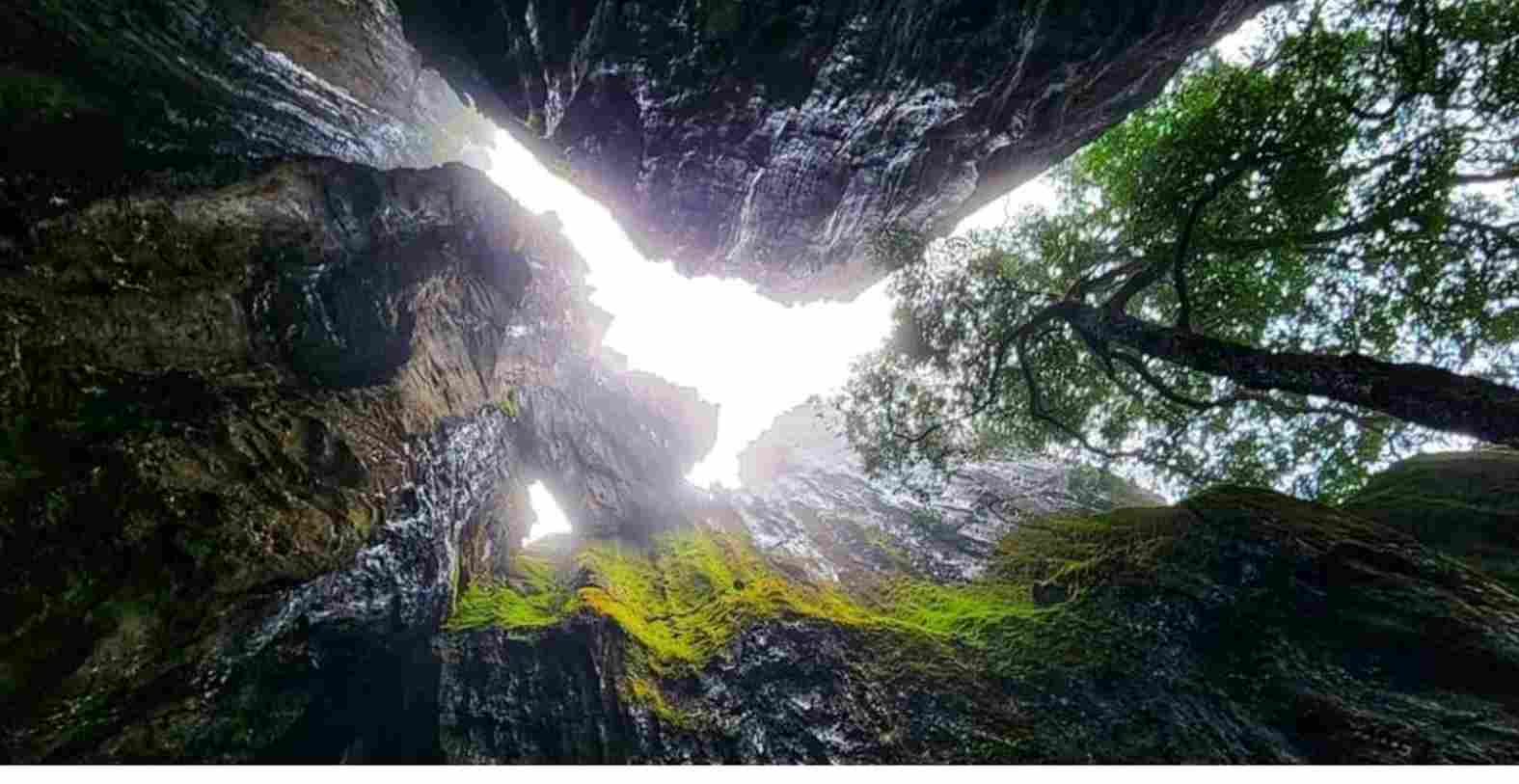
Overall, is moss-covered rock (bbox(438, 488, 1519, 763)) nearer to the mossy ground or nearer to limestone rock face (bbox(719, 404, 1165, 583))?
the mossy ground

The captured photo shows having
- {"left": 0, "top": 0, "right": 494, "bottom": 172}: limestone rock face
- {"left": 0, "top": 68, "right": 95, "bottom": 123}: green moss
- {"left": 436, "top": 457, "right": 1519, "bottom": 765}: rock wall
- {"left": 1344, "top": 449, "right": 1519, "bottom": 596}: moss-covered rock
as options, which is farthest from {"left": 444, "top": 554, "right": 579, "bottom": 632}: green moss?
{"left": 1344, "top": 449, "right": 1519, "bottom": 596}: moss-covered rock

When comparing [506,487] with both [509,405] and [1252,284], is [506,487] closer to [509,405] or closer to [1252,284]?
[509,405]

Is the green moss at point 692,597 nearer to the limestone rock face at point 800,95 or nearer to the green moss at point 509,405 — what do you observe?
the green moss at point 509,405

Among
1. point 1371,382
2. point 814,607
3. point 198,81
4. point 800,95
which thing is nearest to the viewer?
point 1371,382

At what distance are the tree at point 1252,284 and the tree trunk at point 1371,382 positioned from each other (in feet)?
0.09

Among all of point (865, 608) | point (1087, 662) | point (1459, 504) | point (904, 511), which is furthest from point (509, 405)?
point (1459, 504)

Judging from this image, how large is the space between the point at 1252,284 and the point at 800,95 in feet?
34.1

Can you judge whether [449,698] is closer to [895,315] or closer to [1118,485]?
[895,315]

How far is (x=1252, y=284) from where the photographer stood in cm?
1326

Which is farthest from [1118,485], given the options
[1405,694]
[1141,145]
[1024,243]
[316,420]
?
[316,420]

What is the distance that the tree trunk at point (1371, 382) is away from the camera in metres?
7.10

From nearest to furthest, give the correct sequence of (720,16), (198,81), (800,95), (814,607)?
(720,16) < (198,81) < (800,95) < (814,607)

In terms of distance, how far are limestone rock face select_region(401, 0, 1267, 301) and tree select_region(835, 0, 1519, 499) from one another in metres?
1.52

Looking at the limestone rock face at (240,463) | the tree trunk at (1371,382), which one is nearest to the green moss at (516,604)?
the limestone rock face at (240,463)
